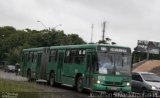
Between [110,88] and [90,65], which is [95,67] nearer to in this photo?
[90,65]

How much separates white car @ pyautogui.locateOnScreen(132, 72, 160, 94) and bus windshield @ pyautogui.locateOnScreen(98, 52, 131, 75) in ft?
9.23

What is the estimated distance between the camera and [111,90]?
24.6 metres

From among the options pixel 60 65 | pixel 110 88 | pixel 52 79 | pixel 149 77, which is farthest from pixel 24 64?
pixel 110 88

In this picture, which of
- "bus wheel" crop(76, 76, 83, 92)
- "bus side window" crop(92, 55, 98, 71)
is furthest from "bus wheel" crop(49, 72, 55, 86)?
"bus side window" crop(92, 55, 98, 71)

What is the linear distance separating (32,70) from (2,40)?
339 feet

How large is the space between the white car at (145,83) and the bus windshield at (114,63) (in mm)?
2814

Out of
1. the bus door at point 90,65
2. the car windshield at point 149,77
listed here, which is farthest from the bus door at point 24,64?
the bus door at point 90,65

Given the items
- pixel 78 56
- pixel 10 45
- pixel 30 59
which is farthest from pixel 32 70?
pixel 10 45

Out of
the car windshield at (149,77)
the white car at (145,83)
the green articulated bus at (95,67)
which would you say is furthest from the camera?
the car windshield at (149,77)

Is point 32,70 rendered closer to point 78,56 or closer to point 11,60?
point 78,56

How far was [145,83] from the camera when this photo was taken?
90.6 feet

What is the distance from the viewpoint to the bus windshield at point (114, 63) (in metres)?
24.7

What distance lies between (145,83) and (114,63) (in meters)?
3.69

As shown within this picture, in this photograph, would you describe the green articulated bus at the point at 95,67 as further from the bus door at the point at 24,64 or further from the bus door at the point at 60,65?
the bus door at the point at 24,64
